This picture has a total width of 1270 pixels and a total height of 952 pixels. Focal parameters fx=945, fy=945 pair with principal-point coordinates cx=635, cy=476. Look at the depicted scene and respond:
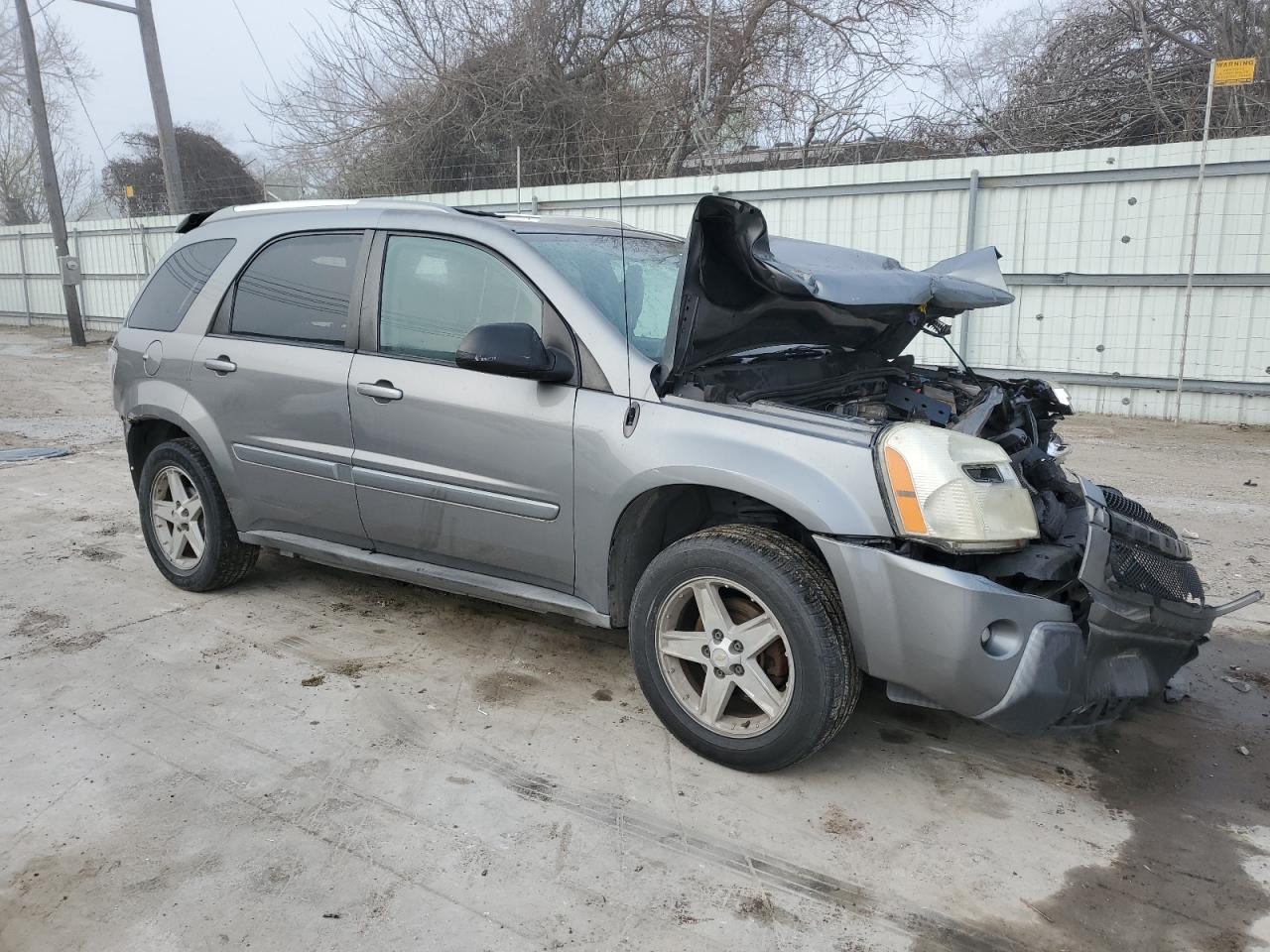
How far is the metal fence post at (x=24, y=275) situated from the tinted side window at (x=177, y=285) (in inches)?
785

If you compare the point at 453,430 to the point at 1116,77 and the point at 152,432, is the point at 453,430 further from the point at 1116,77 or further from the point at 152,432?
the point at 1116,77

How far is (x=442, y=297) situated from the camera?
3775mm

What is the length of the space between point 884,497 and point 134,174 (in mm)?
26619

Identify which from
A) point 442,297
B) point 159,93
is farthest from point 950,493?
point 159,93

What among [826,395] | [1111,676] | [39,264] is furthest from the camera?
[39,264]

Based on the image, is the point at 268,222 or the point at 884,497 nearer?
the point at 884,497

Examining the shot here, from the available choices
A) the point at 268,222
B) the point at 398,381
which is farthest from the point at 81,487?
the point at 398,381

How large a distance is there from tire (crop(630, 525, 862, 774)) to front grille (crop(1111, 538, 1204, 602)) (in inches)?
34.0

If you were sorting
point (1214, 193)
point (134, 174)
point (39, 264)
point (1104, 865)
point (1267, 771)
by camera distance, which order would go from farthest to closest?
1. point (134, 174)
2. point (39, 264)
3. point (1214, 193)
4. point (1267, 771)
5. point (1104, 865)

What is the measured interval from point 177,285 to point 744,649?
347 cm

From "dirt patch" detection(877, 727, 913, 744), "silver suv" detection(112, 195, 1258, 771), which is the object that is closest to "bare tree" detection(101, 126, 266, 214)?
"silver suv" detection(112, 195, 1258, 771)

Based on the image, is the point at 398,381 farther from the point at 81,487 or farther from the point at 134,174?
the point at 134,174

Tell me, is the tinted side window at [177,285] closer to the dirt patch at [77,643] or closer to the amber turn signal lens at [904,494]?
the dirt patch at [77,643]

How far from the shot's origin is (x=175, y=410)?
452cm
